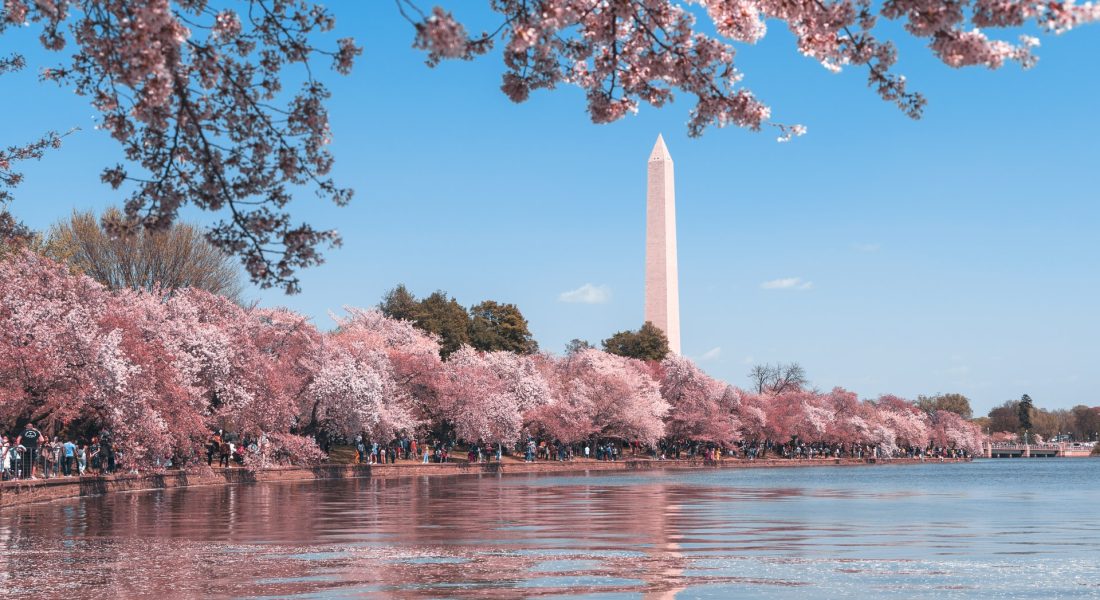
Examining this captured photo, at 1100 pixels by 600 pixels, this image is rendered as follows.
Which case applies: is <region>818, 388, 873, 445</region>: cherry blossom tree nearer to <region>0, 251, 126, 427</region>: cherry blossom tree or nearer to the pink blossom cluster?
the pink blossom cluster

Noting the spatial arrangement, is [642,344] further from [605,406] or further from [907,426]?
[907,426]

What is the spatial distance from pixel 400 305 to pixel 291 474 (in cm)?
6268

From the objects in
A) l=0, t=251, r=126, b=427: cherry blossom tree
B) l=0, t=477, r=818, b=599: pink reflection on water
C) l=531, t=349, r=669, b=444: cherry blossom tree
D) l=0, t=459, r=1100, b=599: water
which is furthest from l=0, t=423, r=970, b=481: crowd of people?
l=0, t=477, r=818, b=599: pink reflection on water

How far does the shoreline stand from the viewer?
33.1 metres

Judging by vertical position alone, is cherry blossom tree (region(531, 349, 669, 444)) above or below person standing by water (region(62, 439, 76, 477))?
above

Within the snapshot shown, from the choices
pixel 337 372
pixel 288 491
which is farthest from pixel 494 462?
pixel 288 491

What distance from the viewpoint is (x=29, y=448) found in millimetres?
34531

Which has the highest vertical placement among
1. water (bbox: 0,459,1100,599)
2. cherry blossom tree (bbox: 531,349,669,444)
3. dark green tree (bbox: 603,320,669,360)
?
dark green tree (bbox: 603,320,669,360)

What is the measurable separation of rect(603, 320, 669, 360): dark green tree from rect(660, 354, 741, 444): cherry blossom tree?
5.49 feet

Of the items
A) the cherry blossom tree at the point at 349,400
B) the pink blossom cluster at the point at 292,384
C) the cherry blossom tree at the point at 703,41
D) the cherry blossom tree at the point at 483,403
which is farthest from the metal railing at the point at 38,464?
the cherry blossom tree at the point at 483,403

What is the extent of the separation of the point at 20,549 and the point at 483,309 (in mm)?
93914

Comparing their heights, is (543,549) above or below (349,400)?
below

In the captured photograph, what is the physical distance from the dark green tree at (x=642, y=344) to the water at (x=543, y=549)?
63398 millimetres

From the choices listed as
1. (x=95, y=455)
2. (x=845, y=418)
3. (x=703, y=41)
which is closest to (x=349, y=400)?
(x=95, y=455)
